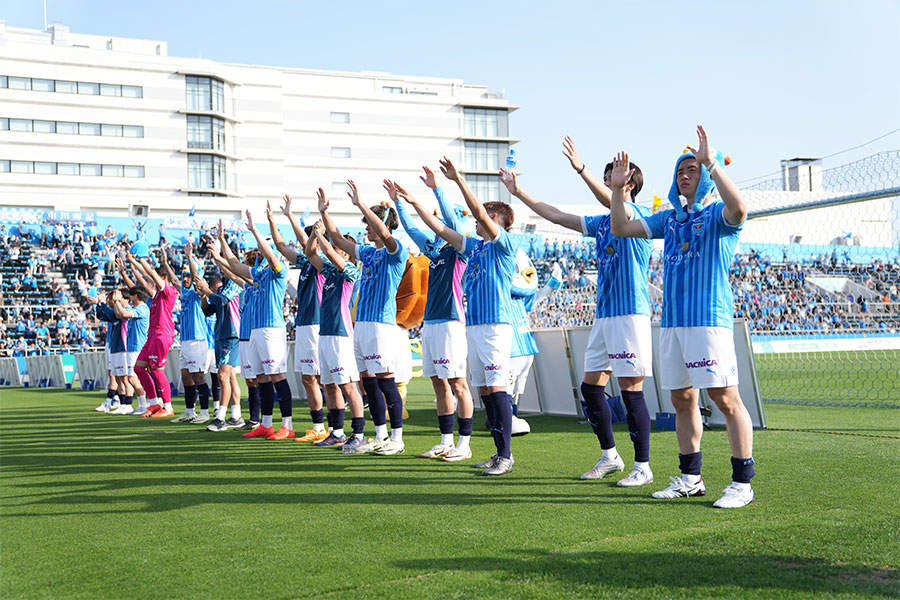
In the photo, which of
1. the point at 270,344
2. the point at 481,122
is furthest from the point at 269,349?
the point at 481,122

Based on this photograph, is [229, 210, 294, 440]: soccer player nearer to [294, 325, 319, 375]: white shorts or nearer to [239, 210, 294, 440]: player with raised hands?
[239, 210, 294, 440]: player with raised hands

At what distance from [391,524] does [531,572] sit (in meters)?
1.22

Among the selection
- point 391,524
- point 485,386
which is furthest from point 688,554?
point 485,386

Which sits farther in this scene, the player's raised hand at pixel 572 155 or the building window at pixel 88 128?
the building window at pixel 88 128

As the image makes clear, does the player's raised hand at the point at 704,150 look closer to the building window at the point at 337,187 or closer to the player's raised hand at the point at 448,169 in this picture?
the player's raised hand at the point at 448,169

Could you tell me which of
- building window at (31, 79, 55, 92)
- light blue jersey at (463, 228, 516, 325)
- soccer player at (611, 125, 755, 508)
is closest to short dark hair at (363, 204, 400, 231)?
light blue jersey at (463, 228, 516, 325)

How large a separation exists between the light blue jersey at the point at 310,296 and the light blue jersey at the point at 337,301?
0.50 metres

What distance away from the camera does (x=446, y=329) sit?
710 centimetres

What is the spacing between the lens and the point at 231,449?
830 cm

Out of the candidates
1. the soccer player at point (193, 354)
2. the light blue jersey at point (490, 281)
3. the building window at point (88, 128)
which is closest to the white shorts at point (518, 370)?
the light blue jersey at point (490, 281)

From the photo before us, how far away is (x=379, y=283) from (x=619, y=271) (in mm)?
2555

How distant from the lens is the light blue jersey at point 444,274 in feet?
23.4

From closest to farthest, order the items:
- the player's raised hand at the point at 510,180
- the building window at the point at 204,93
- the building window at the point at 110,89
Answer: the player's raised hand at the point at 510,180 < the building window at the point at 110,89 < the building window at the point at 204,93

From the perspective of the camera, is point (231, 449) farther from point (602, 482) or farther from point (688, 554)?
point (688, 554)
